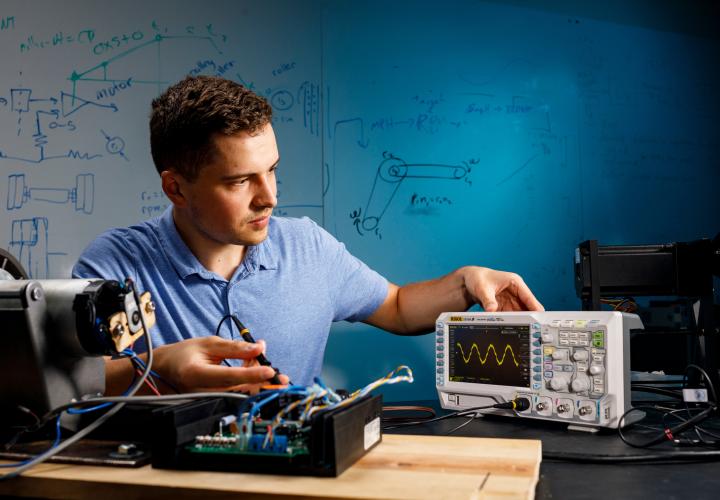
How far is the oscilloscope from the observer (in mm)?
1305

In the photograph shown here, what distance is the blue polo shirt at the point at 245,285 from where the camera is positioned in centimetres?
165

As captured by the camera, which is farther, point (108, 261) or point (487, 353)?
point (108, 261)

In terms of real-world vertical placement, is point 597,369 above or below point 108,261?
below

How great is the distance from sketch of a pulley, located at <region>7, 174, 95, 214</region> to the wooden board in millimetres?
2207

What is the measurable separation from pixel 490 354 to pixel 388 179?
5.89 ft

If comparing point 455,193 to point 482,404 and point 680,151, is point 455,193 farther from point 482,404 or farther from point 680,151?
point 482,404

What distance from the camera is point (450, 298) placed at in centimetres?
178

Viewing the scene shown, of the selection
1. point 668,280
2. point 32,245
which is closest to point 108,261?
point 32,245

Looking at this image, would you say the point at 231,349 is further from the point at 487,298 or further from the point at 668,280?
the point at 668,280

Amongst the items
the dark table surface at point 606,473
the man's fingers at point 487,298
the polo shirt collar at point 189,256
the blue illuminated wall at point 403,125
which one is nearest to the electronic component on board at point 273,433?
the dark table surface at point 606,473

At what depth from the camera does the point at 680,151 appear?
3549 mm

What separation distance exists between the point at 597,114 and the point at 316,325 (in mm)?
2239

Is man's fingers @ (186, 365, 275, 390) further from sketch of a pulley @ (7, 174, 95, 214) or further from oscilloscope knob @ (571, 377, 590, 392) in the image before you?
sketch of a pulley @ (7, 174, 95, 214)

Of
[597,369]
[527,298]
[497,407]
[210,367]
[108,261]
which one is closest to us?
[210,367]
